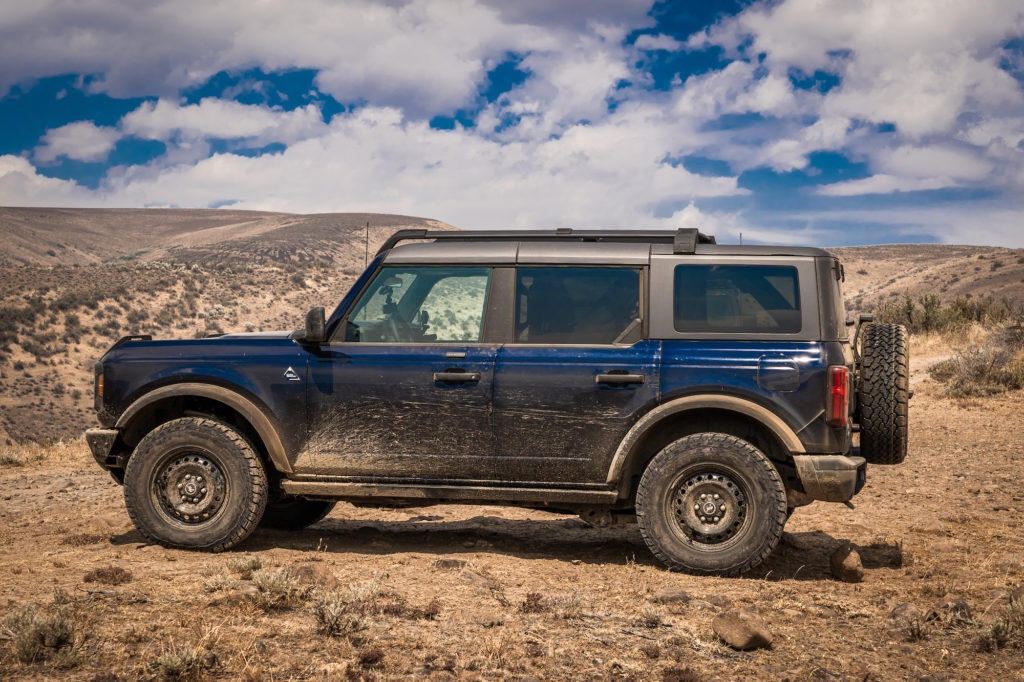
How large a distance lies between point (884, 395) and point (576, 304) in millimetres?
2131

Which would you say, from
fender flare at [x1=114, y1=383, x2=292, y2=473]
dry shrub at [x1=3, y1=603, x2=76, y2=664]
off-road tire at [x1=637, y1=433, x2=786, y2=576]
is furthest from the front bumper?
off-road tire at [x1=637, y1=433, x2=786, y2=576]

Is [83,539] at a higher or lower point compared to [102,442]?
lower

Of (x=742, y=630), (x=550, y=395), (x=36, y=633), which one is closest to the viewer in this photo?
(x=36, y=633)

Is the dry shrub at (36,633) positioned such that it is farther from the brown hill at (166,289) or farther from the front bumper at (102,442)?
the brown hill at (166,289)

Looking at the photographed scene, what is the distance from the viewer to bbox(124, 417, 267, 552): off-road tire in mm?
6500

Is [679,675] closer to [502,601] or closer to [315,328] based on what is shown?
[502,601]

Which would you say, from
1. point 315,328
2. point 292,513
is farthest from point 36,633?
point 292,513

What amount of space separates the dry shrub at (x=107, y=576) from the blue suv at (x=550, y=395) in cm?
98

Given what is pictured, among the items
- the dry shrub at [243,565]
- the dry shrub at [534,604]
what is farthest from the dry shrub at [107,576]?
Answer: the dry shrub at [534,604]

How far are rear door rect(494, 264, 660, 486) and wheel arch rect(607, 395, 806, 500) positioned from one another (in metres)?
0.11

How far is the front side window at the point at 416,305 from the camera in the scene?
648 centimetres

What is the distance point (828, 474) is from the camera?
19.1 feet

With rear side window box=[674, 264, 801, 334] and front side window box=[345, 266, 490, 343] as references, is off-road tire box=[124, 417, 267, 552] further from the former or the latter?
rear side window box=[674, 264, 801, 334]

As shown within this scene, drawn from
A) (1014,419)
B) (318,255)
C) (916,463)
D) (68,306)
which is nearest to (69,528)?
(916,463)
